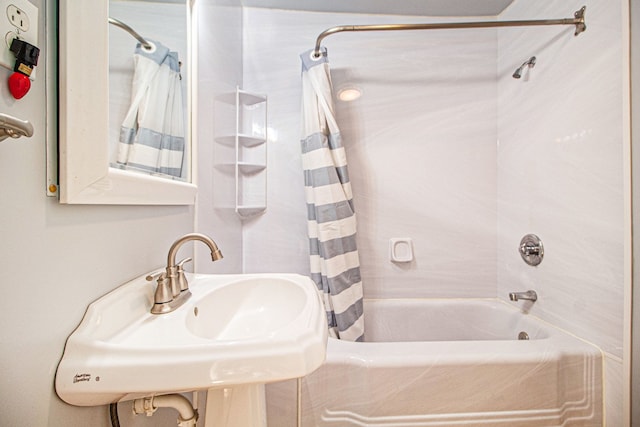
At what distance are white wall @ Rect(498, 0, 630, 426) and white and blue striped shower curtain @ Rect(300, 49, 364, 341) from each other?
0.87 meters

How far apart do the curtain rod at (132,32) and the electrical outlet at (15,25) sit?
0.19 metres

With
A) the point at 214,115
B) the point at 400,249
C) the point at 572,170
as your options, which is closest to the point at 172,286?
the point at 214,115

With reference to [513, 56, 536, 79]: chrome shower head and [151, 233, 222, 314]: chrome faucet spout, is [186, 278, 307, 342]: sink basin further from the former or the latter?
[513, 56, 536, 79]: chrome shower head

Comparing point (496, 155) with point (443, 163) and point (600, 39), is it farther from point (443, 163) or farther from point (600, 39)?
point (600, 39)

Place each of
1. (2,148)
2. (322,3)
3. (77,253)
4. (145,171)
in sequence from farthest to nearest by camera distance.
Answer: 1. (322,3)
2. (145,171)
3. (77,253)
4. (2,148)

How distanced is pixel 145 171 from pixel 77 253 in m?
0.24

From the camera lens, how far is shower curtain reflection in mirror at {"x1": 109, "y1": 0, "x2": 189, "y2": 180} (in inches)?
20.4

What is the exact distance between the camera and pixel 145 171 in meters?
0.60

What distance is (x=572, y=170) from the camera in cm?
107

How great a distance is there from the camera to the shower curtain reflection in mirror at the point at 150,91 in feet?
1.70

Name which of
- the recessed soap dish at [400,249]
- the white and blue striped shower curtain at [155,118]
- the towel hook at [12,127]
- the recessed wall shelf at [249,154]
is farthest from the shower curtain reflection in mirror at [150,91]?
the recessed soap dish at [400,249]

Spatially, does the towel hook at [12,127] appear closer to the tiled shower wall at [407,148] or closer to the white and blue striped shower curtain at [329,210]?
the white and blue striped shower curtain at [329,210]

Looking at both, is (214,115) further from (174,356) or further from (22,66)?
(174,356)

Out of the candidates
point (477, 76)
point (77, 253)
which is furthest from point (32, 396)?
point (477, 76)
